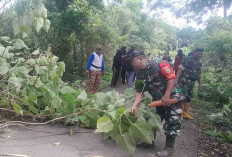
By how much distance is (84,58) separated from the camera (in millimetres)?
Answer: 12297

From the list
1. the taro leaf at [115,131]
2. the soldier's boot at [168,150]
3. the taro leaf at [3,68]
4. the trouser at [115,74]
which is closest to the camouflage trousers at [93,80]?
the trouser at [115,74]

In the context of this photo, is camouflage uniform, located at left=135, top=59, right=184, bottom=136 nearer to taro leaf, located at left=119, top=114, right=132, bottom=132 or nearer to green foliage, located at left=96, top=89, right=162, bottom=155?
green foliage, located at left=96, top=89, right=162, bottom=155

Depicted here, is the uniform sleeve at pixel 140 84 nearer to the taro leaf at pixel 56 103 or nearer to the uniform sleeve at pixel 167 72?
the uniform sleeve at pixel 167 72

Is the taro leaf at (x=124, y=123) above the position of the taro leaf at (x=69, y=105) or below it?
below

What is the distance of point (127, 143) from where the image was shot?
339cm

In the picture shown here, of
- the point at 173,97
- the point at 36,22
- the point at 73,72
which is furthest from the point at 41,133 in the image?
the point at 73,72

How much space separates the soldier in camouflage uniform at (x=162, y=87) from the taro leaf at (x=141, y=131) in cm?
24

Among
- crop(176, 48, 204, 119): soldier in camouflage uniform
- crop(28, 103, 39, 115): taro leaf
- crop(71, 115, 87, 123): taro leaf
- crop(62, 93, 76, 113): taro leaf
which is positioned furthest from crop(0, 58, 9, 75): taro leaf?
crop(176, 48, 204, 119): soldier in camouflage uniform

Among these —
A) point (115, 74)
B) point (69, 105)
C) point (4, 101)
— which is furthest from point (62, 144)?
point (115, 74)

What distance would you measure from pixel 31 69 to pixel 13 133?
4.41ft

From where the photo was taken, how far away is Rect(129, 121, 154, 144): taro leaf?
3492 mm

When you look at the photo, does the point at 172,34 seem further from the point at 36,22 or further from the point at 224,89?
the point at 36,22

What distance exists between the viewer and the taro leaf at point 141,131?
11.5ft

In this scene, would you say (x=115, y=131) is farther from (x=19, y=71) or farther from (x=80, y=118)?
(x=19, y=71)
